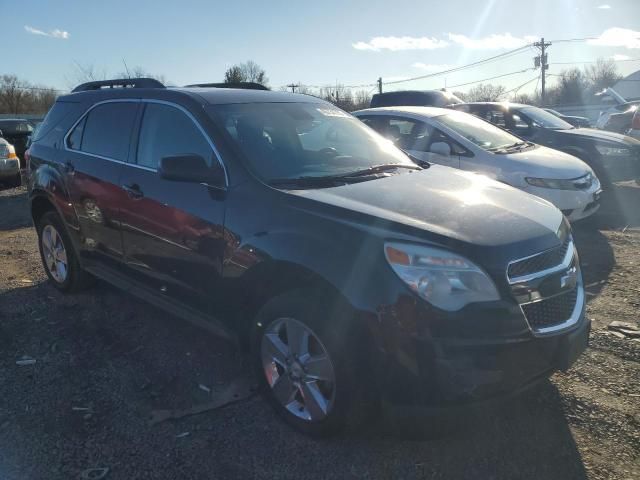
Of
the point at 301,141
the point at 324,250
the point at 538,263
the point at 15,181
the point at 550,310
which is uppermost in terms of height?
the point at 301,141

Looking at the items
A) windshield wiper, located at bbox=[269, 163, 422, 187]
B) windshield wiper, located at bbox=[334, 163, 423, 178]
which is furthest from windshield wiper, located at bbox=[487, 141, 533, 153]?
windshield wiper, located at bbox=[269, 163, 422, 187]

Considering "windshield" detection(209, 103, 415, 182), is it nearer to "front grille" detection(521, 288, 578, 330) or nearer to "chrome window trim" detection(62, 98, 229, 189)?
"chrome window trim" detection(62, 98, 229, 189)

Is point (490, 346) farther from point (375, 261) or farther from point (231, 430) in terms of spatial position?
point (231, 430)

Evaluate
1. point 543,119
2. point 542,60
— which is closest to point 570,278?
point 543,119

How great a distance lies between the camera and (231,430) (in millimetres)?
2957

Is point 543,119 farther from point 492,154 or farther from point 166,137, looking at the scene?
point 166,137

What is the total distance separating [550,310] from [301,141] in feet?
6.38

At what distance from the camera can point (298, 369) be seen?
283 cm

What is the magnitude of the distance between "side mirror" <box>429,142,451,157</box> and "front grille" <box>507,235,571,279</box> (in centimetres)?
404

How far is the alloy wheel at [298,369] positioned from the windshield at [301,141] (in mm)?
912

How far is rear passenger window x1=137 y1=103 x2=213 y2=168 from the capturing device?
3418 millimetres

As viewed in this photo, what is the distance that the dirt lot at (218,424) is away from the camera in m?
2.61

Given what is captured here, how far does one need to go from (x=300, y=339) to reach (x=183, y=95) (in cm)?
192

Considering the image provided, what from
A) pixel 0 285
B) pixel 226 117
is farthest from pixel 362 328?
pixel 0 285
